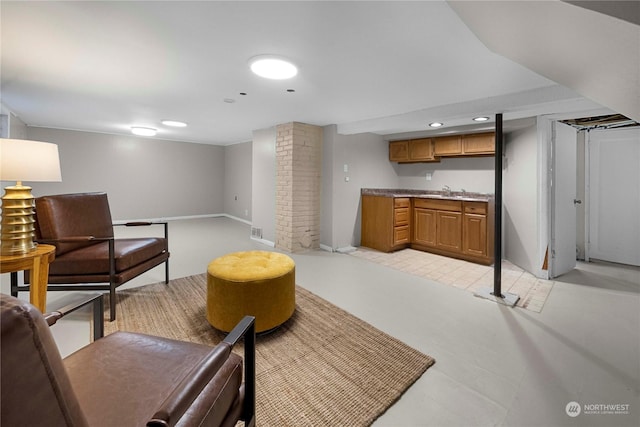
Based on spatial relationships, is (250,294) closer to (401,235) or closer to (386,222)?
(386,222)

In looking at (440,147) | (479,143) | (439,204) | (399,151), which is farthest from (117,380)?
(399,151)

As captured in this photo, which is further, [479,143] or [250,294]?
[479,143]

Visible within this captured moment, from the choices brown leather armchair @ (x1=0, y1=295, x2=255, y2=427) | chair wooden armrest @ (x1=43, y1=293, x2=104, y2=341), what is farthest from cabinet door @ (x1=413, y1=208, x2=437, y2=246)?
chair wooden armrest @ (x1=43, y1=293, x2=104, y2=341)

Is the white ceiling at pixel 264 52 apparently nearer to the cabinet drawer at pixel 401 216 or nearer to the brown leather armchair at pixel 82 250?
the brown leather armchair at pixel 82 250

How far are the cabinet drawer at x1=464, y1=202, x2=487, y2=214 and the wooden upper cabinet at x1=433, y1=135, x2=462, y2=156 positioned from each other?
0.87 meters

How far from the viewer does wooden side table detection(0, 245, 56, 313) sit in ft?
6.13

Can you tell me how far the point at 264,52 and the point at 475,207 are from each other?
345cm

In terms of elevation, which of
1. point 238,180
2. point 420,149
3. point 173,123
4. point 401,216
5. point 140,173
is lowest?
point 401,216

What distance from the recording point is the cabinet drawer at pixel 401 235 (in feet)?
15.5

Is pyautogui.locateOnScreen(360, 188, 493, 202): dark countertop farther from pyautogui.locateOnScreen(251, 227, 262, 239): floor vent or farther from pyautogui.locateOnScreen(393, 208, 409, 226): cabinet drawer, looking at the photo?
pyautogui.locateOnScreen(251, 227, 262, 239): floor vent

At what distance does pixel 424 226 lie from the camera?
189 inches

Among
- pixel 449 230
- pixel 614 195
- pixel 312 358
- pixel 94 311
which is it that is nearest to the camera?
pixel 94 311

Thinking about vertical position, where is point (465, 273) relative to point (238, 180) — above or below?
below

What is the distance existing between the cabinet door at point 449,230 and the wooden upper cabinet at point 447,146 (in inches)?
38.5
